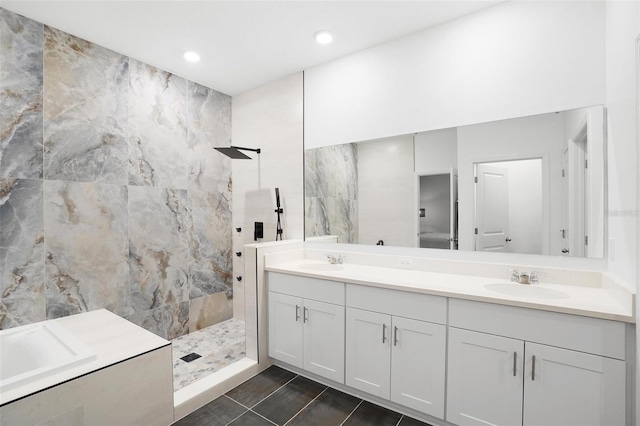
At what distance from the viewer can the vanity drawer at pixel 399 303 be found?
1.80 meters

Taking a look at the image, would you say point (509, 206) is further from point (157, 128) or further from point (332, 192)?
point (157, 128)

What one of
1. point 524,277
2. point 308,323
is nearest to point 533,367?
point 524,277

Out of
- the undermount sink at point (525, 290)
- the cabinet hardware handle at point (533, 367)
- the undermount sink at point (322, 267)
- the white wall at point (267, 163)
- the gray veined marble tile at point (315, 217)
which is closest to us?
the cabinet hardware handle at point (533, 367)

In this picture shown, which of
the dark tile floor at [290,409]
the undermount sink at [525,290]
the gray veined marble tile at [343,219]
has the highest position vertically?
the gray veined marble tile at [343,219]

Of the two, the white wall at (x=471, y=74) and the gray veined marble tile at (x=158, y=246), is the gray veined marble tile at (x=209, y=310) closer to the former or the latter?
the gray veined marble tile at (x=158, y=246)

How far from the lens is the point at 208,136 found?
3.48 meters

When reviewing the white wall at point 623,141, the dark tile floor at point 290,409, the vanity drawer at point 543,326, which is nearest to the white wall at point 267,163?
the dark tile floor at point 290,409

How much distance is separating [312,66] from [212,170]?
5.27ft

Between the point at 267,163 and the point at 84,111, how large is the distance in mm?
1655

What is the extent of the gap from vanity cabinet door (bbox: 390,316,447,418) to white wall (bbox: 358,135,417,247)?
0.78 m

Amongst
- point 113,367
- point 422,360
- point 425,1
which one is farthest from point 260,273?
point 425,1

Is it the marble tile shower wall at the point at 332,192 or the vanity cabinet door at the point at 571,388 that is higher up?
the marble tile shower wall at the point at 332,192

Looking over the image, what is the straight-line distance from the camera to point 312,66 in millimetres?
3021

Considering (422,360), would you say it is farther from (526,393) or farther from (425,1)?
(425,1)
